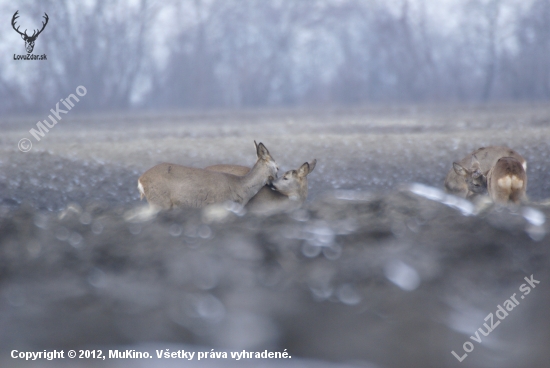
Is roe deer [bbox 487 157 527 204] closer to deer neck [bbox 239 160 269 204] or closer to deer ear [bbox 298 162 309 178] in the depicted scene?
deer ear [bbox 298 162 309 178]

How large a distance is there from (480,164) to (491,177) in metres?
1.89

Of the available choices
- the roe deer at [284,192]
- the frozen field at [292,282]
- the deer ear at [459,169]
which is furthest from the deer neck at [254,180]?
the deer ear at [459,169]

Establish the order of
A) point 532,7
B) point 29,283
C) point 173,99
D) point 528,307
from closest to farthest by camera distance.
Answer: point 528,307 → point 29,283 → point 532,7 → point 173,99

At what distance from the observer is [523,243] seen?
18.2 ft

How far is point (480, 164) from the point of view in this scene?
10.3 metres

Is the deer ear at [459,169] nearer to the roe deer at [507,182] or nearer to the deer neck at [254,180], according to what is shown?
the roe deer at [507,182]

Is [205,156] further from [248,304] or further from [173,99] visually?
[173,99]

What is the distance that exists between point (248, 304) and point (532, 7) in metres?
26.5

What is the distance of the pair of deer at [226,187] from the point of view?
7496mm

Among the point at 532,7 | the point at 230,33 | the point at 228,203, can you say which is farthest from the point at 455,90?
the point at 228,203

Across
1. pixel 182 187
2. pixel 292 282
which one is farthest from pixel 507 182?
pixel 292 282

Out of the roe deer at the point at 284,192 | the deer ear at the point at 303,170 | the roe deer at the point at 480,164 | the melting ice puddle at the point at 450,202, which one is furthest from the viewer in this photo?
the roe deer at the point at 480,164

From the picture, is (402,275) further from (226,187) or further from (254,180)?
(254,180)

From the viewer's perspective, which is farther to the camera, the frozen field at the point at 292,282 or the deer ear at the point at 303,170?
the deer ear at the point at 303,170
